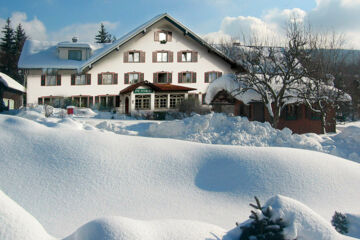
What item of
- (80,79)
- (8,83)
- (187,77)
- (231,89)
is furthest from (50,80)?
(231,89)

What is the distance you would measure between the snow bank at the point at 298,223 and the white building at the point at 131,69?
88.4ft

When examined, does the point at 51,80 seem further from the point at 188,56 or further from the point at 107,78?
the point at 188,56

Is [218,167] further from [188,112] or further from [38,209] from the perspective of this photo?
[188,112]

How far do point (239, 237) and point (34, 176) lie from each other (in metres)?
4.33

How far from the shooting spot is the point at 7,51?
5138 centimetres

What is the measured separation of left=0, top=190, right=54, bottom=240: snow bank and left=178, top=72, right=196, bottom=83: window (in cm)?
3105

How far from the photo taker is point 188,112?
1038 inches

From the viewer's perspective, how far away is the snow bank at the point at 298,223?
391 cm

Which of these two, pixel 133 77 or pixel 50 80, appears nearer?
pixel 50 80

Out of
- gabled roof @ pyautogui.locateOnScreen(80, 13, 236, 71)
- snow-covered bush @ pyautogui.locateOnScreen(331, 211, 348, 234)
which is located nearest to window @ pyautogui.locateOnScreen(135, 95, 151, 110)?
gabled roof @ pyautogui.locateOnScreen(80, 13, 236, 71)

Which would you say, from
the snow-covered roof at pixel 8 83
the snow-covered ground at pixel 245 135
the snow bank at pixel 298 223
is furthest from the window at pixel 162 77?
the snow bank at pixel 298 223

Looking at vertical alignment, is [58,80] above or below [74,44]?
below

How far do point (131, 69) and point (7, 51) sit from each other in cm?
2926

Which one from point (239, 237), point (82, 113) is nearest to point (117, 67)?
point (82, 113)
